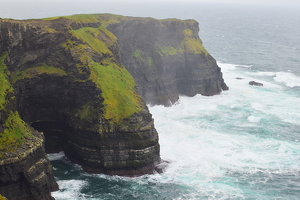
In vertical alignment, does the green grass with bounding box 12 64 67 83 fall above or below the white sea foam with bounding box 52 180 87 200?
above

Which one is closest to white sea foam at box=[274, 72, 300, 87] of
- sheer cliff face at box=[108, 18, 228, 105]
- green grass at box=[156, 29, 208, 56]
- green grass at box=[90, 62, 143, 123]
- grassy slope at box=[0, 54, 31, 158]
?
sheer cliff face at box=[108, 18, 228, 105]

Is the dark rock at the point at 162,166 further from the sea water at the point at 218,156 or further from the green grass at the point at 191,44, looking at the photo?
the green grass at the point at 191,44

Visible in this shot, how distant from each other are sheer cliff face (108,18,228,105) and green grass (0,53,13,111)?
33.2m

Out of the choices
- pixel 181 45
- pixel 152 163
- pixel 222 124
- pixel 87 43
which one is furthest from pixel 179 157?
pixel 181 45

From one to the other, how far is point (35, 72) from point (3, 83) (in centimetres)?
915

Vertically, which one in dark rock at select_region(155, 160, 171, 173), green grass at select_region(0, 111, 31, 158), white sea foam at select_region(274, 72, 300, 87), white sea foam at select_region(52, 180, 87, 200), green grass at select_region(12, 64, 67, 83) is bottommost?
white sea foam at select_region(52, 180, 87, 200)

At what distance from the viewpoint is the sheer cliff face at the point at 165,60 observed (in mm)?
87375

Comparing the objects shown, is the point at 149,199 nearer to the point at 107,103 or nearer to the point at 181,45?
the point at 107,103

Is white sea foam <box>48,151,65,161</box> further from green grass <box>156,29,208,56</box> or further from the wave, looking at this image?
the wave

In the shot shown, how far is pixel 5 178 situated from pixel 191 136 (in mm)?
34611

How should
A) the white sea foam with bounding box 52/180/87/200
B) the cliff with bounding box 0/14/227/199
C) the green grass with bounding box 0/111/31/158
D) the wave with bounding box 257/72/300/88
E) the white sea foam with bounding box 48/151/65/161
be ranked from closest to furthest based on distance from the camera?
the green grass with bounding box 0/111/31/158, the cliff with bounding box 0/14/227/199, the white sea foam with bounding box 52/180/87/200, the white sea foam with bounding box 48/151/65/161, the wave with bounding box 257/72/300/88

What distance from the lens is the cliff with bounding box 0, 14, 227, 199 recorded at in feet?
154

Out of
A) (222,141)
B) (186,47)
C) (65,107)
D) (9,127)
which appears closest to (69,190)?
(9,127)

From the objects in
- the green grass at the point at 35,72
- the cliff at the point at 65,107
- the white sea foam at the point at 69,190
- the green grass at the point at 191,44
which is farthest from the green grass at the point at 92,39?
the green grass at the point at 191,44
